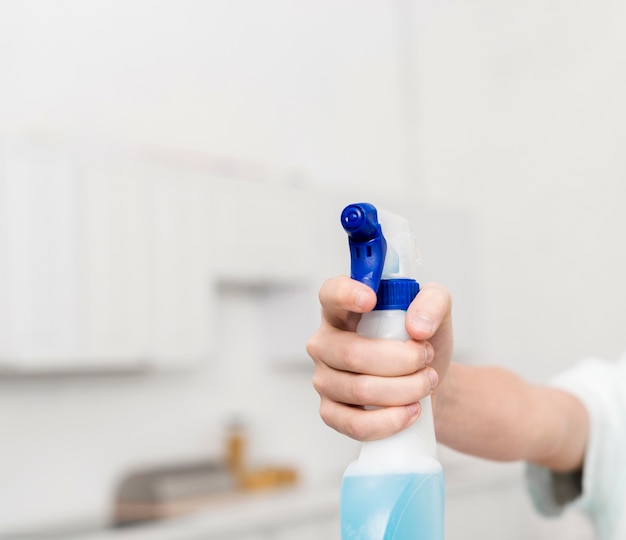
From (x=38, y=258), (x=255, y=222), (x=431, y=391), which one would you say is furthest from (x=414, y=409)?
(x=255, y=222)

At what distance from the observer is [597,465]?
986 mm

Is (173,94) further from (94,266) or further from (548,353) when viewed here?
(548,353)

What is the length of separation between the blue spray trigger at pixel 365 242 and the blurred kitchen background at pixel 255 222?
1.47m

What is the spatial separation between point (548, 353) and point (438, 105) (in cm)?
106

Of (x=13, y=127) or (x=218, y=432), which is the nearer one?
(x=13, y=127)

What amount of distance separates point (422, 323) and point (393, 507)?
12 cm

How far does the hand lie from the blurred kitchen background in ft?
4.54

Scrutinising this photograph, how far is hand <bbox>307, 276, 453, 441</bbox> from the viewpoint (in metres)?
0.58

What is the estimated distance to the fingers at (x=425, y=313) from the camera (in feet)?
1.91

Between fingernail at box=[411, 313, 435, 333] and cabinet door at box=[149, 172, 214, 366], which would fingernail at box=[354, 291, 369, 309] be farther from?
cabinet door at box=[149, 172, 214, 366]

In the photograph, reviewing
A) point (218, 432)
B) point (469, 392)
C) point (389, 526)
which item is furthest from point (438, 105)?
point (389, 526)

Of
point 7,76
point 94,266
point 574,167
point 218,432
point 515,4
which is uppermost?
point 515,4

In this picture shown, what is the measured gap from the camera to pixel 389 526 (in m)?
0.56

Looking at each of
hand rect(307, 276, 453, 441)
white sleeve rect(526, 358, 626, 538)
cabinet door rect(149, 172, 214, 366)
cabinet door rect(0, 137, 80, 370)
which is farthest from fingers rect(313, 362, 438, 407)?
cabinet door rect(149, 172, 214, 366)
